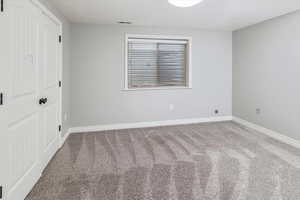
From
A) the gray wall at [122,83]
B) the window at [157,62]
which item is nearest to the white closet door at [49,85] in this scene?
the gray wall at [122,83]

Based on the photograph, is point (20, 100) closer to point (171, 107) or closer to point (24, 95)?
point (24, 95)

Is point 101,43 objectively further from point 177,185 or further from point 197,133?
point 177,185

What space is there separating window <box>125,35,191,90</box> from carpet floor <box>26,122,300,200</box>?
4.63 ft

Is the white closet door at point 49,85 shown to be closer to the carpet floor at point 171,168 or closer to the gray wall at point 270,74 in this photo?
the carpet floor at point 171,168

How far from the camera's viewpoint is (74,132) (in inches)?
168

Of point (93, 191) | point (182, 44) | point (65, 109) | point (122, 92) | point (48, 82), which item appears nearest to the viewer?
point (93, 191)

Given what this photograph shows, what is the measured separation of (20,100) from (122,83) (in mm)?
2697

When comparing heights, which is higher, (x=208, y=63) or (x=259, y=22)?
(x=259, y=22)

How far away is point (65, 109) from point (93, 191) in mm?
2170

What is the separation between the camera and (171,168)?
2635 millimetres

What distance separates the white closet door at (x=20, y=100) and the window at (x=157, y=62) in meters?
2.48

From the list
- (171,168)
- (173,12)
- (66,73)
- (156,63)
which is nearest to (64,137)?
(66,73)

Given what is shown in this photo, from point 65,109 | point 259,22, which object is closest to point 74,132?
point 65,109

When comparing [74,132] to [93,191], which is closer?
[93,191]
